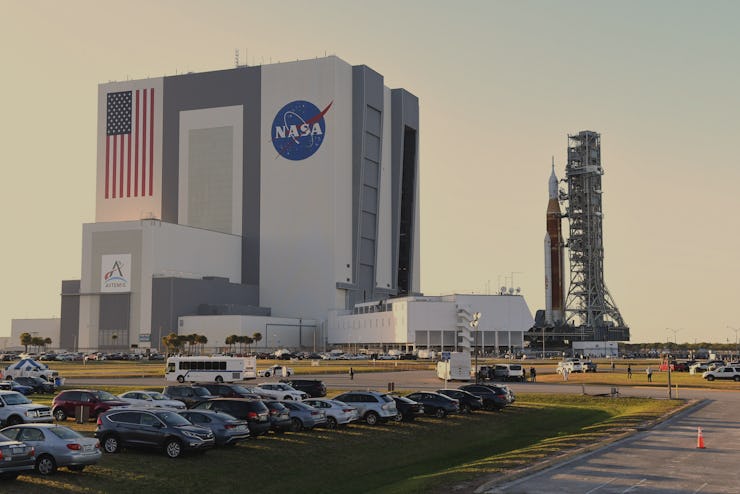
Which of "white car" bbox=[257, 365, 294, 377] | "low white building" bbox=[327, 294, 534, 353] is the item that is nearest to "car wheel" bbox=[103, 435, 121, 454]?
"white car" bbox=[257, 365, 294, 377]

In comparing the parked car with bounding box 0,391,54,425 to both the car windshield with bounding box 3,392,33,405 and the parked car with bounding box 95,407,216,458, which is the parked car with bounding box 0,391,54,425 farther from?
the parked car with bounding box 95,407,216,458

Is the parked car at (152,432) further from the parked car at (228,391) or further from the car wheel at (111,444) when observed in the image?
the parked car at (228,391)

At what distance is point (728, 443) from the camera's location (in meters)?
41.2

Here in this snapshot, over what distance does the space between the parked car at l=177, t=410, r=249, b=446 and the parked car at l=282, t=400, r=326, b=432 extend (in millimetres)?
5609

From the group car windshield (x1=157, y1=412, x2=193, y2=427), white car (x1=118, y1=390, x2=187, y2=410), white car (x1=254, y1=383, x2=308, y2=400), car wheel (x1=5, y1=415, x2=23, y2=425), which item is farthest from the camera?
white car (x1=254, y1=383, x2=308, y2=400)

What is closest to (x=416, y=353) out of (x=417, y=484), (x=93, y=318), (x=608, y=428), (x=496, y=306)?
(x=496, y=306)

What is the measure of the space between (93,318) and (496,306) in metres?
81.0

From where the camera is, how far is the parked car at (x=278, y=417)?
44.5m

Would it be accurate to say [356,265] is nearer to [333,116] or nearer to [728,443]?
[333,116]

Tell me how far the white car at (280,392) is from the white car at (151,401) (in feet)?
28.2

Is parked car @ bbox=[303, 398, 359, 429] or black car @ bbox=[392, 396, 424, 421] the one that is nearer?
parked car @ bbox=[303, 398, 359, 429]

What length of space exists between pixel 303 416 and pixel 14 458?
17841mm

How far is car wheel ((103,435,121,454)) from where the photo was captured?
37500 mm

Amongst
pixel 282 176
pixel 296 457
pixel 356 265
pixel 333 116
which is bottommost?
pixel 296 457
